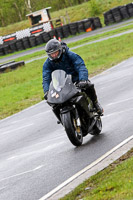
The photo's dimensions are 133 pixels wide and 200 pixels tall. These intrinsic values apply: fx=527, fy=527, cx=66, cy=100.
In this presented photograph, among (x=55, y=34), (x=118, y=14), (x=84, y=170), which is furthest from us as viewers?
(x=118, y=14)

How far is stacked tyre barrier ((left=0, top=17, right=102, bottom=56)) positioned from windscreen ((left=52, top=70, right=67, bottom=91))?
39845mm

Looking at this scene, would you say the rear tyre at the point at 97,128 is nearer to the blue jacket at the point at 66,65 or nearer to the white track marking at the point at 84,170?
the blue jacket at the point at 66,65

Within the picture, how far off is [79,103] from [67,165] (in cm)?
120

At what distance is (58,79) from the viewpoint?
334 inches

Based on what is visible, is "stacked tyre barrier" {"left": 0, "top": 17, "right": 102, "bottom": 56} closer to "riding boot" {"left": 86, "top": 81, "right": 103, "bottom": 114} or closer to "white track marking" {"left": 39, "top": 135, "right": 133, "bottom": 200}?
"riding boot" {"left": 86, "top": 81, "right": 103, "bottom": 114}

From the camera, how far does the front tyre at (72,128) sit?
26.2 ft

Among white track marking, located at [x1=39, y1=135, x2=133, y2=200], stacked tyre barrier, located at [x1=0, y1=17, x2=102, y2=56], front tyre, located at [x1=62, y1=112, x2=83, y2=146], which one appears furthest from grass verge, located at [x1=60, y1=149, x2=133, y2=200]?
stacked tyre barrier, located at [x1=0, y1=17, x2=102, y2=56]

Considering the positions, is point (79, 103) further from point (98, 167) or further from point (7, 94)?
point (7, 94)

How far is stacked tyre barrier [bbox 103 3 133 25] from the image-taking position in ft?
157

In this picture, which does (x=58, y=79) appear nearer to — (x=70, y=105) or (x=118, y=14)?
(x=70, y=105)

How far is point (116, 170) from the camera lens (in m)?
6.27

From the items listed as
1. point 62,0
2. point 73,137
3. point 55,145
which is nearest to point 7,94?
point 55,145

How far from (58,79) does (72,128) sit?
3.03ft

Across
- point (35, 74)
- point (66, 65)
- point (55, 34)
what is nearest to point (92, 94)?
point (66, 65)
